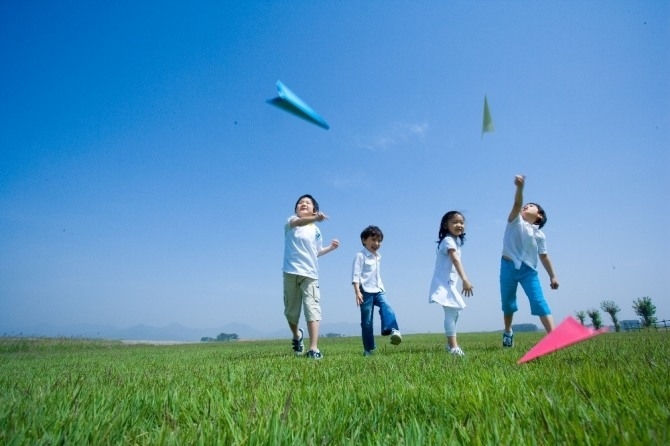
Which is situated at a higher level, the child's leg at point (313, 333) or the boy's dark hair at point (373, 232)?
the boy's dark hair at point (373, 232)

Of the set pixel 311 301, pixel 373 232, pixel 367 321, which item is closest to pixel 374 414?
pixel 311 301

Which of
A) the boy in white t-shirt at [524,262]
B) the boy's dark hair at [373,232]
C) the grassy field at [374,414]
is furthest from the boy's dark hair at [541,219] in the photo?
the grassy field at [374,414]

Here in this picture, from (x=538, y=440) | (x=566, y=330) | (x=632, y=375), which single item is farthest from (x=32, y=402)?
(x=632, y=375)

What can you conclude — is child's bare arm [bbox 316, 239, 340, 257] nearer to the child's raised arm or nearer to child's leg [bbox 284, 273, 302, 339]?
child's leg [bbox 284, 273, 302, 339]

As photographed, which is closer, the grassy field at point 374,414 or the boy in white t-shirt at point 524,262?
the grassy field at point 374,414

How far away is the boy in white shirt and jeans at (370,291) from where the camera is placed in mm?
6758

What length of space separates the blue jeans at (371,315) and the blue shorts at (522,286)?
2239mm

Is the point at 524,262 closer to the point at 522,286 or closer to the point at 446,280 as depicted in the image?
the point at 522,286

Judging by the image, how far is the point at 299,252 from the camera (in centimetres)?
682

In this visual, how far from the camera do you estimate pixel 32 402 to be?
78.2 inches

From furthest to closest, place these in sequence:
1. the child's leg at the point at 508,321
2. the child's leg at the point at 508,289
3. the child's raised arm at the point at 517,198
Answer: the child's leg at the point at 508,321, the child's leg at the point at 508,289, the child's raised arm at the point at 517,198

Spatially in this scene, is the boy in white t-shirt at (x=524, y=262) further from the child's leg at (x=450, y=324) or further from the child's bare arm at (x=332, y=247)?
the child's bare arm at (x=332, y=247)

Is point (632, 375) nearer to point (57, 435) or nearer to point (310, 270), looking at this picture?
point (57, 435)

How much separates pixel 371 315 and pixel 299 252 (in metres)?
1.73
